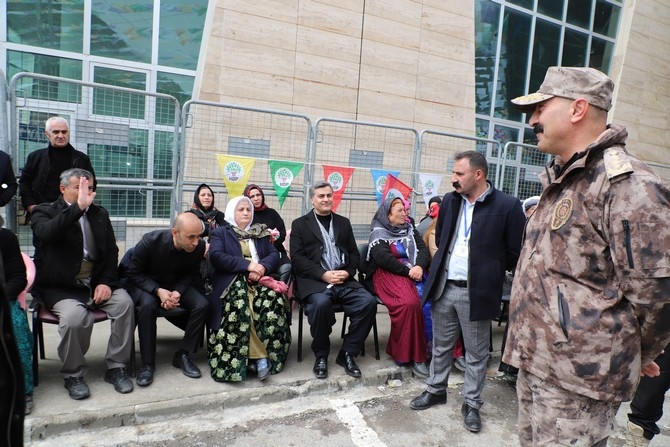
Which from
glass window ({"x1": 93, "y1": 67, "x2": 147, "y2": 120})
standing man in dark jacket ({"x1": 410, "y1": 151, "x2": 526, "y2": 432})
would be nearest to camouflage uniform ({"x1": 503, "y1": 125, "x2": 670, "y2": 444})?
standing man in dark jacket ({"x1": 410, "y1": 151, "x2": 526, "y2": 432})

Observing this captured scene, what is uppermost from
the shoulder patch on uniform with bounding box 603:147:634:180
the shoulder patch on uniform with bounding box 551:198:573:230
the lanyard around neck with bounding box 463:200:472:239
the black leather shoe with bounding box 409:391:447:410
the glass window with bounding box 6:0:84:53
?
the glass window with bounding box 6:0:84:53

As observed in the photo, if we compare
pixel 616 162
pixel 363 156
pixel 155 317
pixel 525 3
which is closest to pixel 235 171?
pixel 155 317

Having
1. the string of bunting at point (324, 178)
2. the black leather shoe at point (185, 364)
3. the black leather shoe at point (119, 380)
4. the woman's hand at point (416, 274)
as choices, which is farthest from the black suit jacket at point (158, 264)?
the woman's hand at point (416, 274)

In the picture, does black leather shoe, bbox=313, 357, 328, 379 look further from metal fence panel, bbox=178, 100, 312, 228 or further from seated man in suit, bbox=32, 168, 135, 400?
metal fence panel, bbox=178, 100, 312, 228

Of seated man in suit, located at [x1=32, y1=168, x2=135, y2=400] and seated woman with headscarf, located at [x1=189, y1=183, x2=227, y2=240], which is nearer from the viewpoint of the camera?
seated man in suit, located at [x1=32, y1=168, x2=135, y2=400]

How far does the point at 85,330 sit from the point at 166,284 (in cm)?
73

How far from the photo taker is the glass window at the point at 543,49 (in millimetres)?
10523

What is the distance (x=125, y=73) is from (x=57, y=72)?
2.91 ft

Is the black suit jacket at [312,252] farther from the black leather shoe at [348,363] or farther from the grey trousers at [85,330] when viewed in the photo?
the grey trousers at [85,330]

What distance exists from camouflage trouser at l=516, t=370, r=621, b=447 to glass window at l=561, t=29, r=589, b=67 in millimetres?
11056

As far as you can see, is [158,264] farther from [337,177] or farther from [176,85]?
[176,85]

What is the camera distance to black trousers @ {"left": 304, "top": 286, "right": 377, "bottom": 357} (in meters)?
4.07

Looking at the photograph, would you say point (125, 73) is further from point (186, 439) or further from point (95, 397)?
point (186, 439)

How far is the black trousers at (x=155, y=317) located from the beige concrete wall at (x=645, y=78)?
10.8m
